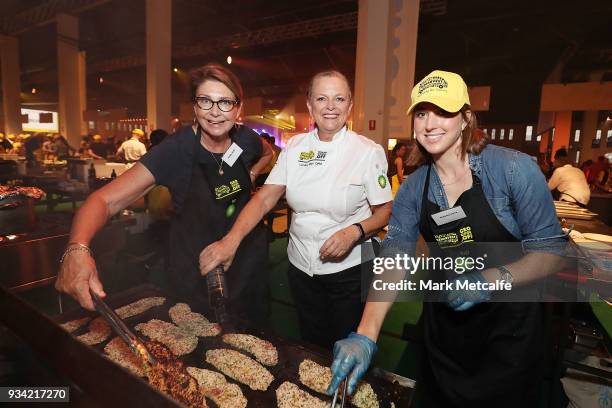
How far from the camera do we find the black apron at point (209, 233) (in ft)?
6.93

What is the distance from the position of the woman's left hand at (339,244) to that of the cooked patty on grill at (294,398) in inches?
24.3

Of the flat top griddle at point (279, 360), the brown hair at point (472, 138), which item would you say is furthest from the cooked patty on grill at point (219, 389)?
the brown hair at point (472, 138)

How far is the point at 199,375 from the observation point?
1.68 meters

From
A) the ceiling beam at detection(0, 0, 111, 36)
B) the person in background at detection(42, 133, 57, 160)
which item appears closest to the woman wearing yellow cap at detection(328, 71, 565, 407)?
the person in background at detection(42, 133, 57, 160)

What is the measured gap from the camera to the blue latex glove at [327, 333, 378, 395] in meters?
1.27

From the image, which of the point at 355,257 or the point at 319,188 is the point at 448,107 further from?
the point at 355,257

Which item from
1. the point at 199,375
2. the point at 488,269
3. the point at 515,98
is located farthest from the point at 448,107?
the point at 515,98

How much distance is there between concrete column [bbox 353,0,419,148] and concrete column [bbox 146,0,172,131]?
22.5 feet

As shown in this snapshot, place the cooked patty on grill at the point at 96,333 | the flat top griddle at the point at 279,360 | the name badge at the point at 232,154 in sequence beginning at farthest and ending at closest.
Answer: the name badge at the point at 232,154
the cooked patty on grill at the point at 96,333
the flat top griddle at the point at 279,360

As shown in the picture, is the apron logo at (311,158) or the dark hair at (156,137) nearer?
the apron logo at (311,158)

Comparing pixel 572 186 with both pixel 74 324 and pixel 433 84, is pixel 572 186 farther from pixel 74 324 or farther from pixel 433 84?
pixel 74 324

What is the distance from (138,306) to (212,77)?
4.56 feet

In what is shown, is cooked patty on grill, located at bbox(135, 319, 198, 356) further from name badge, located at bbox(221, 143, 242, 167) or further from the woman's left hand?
name badge, located at bbox(221, 143, 242, 167)

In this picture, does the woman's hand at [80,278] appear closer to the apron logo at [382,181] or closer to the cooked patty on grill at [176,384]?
the cooked patty on grill at [176,384]
